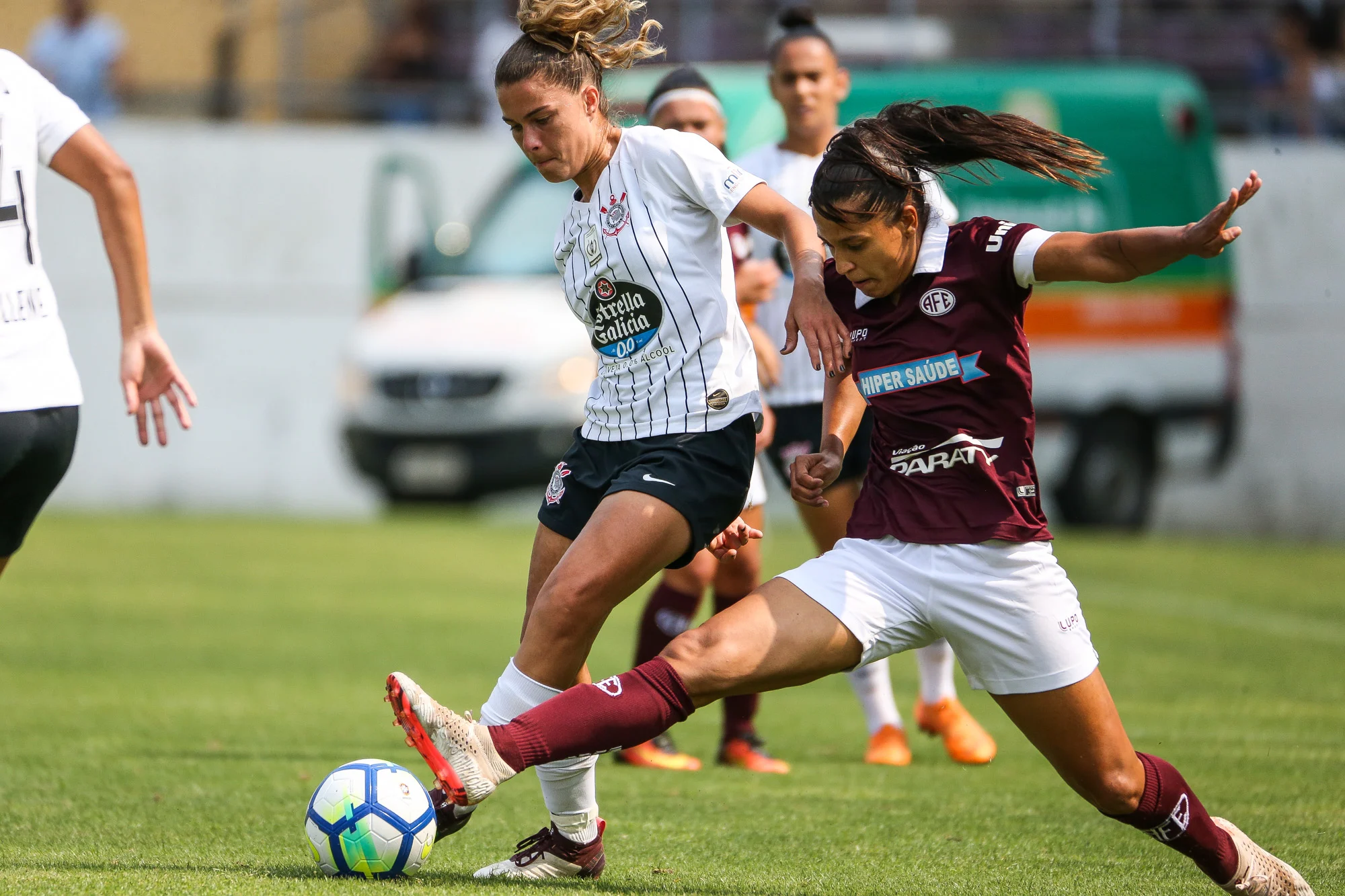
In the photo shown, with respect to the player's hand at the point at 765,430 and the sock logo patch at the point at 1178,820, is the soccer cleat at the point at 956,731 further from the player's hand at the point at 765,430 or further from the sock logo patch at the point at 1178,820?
the sock logo patch at the point at 1178,820

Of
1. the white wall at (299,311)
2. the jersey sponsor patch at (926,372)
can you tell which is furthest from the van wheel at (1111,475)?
the jersey sponsor patch at (926,372)

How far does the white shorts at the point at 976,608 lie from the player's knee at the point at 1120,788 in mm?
243

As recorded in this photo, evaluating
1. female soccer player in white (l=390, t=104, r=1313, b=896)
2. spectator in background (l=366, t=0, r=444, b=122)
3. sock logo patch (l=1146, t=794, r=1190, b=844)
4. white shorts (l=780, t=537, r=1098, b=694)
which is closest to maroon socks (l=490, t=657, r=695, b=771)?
female soccer player in white (l=390, t=104, r=1313, b=896)

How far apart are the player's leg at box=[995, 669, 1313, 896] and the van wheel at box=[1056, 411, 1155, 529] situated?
11.5 m

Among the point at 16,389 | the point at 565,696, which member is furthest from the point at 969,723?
the point at 16,389

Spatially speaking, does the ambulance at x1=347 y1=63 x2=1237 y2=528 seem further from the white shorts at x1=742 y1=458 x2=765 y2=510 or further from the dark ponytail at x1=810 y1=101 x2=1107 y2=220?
the dark ponytail at x1=810 y1=101 x2=1107 y2=220

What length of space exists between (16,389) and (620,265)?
1.52 meters

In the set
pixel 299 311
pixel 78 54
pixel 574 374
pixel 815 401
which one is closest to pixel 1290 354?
pixel 574 374

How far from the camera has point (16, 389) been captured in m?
4.09

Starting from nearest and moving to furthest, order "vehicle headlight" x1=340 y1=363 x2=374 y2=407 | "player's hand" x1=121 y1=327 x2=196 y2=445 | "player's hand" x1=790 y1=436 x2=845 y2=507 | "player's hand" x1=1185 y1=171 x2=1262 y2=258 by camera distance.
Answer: "player's hand" x1=1185 y1=171 x2=1262 y2=258, "player's hand" x1=790 y1=436 x2=845 y2=507, "player's hand" x1=121 y1=327 x2=196 y2=445, "vehicle headlight" x1=340 y1=363 x2=374 y2=407

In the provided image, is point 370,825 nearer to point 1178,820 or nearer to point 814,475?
point 814,475

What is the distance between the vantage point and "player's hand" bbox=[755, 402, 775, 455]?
4.58m

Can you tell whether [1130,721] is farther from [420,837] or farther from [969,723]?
[420,837]

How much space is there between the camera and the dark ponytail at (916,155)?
3.90 meters
